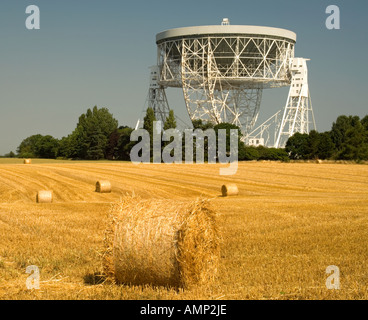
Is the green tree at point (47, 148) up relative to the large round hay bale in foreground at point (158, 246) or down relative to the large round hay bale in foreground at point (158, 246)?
up

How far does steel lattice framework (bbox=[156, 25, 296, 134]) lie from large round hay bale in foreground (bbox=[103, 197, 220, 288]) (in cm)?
5676

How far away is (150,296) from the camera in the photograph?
8758 millimetres

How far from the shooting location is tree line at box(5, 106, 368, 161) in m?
73.0

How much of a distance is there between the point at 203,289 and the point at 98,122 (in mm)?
83252

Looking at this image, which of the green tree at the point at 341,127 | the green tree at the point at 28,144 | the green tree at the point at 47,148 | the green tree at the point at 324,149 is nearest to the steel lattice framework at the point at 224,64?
the green tree at the point at 324,149

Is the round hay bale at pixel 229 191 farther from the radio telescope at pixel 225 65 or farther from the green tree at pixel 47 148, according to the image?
the green tree at pixel 47 148

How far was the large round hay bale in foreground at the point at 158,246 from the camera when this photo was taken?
9.24 meters

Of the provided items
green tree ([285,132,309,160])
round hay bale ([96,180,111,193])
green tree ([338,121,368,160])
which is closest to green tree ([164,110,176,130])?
green tree ([285,132,309,160])

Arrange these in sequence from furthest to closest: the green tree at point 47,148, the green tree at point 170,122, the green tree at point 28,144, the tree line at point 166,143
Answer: the green tree at point 28,144 < the green tree at point 47,148 < the green tree at point 170,122 < the tree line at point 166,143

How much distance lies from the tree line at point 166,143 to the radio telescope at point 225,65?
2980 millimetres

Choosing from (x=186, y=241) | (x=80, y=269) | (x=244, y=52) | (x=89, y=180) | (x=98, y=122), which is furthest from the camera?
(x=98, y=122)

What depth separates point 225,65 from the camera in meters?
69.0
